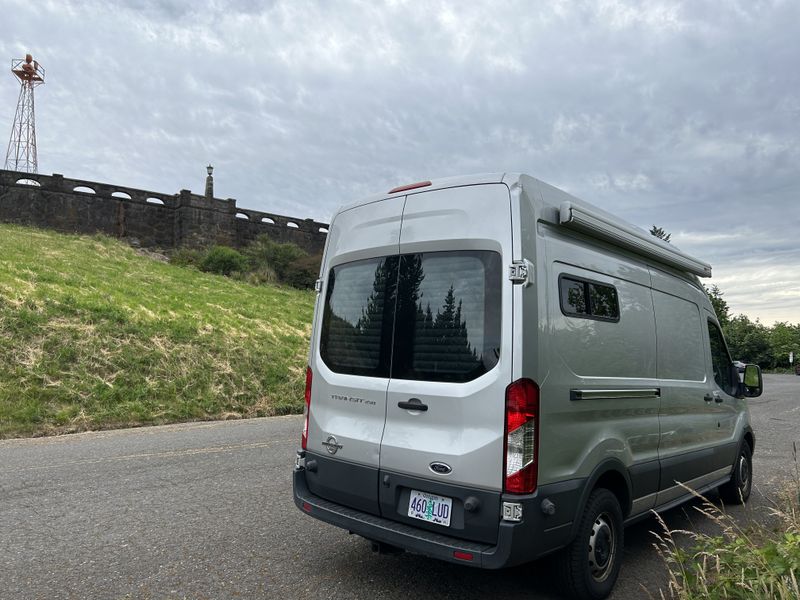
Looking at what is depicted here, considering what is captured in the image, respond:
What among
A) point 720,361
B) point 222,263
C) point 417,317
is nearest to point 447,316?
point 417,317

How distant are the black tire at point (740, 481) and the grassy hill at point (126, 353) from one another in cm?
793

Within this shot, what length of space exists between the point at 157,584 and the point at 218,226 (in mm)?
34763

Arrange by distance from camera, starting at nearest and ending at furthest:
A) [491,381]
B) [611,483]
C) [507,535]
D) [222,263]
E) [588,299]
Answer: [507,535], [491,381], [588,299], [611,483], [222,263]

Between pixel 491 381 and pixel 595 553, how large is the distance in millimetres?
1330

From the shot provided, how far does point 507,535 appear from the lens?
295 centimetres

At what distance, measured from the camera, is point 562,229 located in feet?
11.7

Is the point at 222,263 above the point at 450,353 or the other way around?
above

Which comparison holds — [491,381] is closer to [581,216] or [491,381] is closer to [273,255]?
[581,216]

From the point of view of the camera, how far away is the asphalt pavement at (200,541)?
3.55 metres

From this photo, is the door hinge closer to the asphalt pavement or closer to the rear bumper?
the rear bumper

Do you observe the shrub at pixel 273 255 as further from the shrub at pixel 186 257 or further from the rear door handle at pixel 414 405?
the rear door handle at pixel 414 405

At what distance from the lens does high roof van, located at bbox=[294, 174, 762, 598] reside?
121 inches

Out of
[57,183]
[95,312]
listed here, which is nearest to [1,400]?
[95,312]

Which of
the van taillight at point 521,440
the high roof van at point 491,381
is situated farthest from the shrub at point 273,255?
the van taillight at point 521,440
